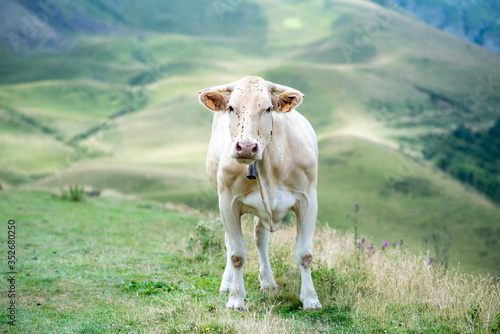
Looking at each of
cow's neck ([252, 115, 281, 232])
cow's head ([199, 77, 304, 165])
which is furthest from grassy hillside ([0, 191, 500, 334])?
cow's head ([199, 77, 304, 165])

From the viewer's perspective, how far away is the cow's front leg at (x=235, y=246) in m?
6.83

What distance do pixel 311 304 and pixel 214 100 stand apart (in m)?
3.03

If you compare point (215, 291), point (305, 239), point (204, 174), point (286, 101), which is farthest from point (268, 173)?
point (204, 174)

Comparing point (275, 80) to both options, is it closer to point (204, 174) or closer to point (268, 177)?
point (204, 174)

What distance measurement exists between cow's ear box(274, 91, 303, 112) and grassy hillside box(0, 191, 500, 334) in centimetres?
261

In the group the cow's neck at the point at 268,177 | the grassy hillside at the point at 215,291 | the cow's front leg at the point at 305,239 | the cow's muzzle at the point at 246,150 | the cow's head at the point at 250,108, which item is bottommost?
the grassy hillside at the point at 215,291

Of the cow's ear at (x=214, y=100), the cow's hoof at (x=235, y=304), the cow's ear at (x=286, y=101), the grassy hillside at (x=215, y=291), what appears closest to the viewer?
the grassy hillside at (x=215, y=291)

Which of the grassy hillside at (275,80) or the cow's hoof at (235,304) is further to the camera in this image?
the grassy hillside at (275,80)

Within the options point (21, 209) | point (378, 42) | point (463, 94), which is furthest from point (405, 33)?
point (21, 209)

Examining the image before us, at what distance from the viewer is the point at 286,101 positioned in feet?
20.9

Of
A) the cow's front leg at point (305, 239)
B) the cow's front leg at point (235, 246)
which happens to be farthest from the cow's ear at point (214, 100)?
the cow's front leg at point (305, 239)

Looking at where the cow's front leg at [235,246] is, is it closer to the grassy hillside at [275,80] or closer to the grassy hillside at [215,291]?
the grassy hillside at [215,291]

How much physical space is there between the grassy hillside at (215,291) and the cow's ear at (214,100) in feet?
8.56

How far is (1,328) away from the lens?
5.99 meters
